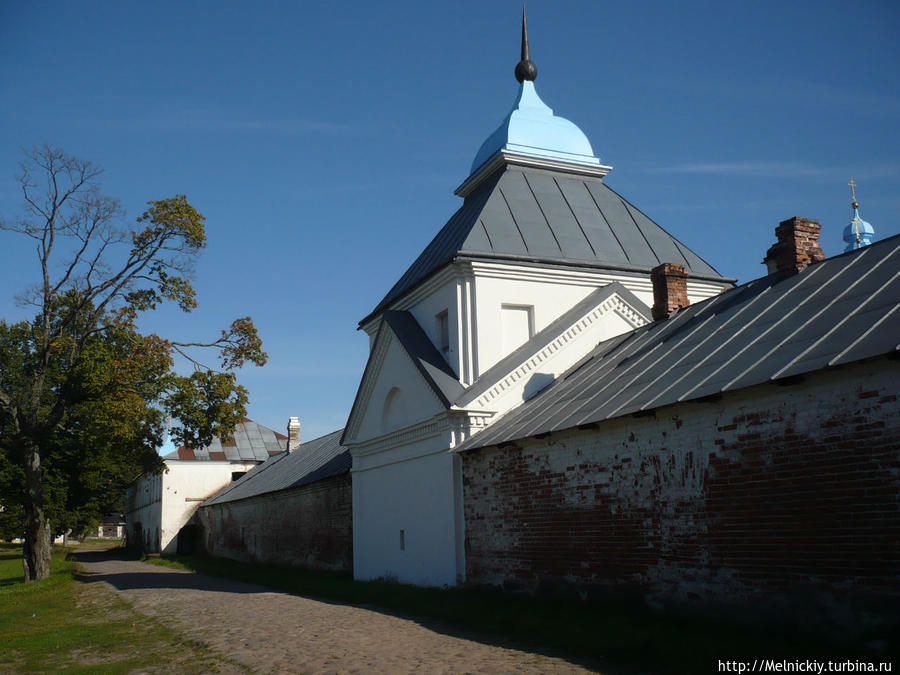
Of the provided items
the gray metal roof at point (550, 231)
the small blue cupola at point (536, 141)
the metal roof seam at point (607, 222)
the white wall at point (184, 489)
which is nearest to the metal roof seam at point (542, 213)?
the gray metal roof at point (550, 231)

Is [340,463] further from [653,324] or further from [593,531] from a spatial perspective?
[593,531]

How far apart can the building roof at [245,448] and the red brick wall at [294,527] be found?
6.89 metres

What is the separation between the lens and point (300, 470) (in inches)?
1081

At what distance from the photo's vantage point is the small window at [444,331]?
1658 centimetres

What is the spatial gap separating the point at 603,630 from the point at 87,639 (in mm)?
7151

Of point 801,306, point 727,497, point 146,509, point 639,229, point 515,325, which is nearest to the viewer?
point 727,497

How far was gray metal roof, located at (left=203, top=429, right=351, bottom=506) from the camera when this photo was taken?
23.4 m

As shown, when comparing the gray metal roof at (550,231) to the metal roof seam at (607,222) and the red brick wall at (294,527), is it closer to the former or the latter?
the metal roof seam at (607,222)

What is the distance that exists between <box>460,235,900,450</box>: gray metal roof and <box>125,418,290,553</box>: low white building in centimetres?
2856

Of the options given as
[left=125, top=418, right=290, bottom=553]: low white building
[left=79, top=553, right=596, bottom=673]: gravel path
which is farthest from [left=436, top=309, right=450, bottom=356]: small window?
[left=125, top=418, right=290, bottom=553]: low white building

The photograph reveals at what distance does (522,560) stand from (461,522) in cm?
207

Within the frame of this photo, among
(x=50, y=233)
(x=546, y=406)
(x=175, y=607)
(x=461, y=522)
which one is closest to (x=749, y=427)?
(x=546, y=406)

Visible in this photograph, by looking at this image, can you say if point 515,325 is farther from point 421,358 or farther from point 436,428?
point 436,428

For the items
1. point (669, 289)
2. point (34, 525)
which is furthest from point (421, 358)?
point (34, 525)
